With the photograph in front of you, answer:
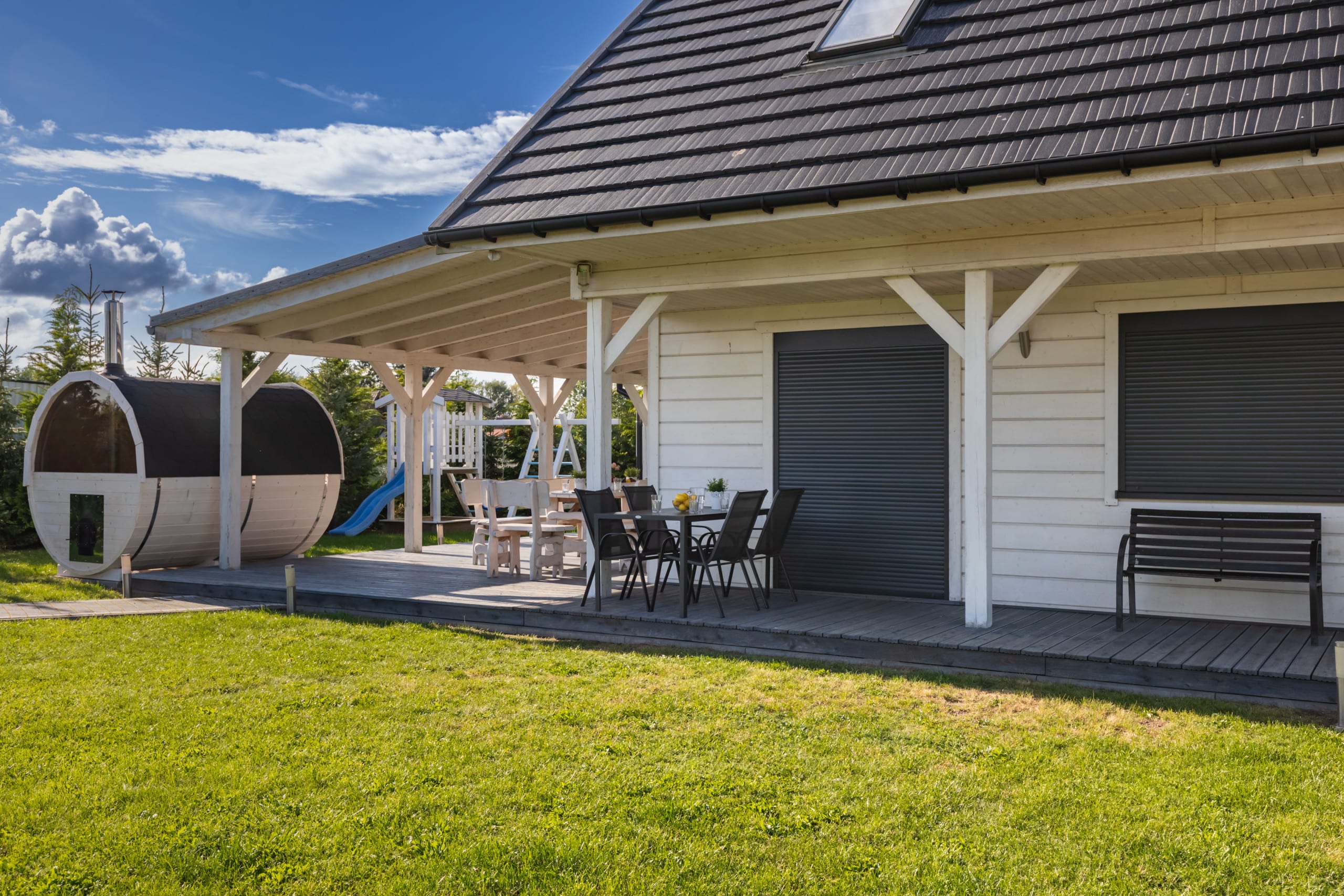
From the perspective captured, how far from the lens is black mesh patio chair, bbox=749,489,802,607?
764 centimetres

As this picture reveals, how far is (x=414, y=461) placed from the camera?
12.7 m

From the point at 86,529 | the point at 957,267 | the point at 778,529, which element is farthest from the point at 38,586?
the point at 957,267

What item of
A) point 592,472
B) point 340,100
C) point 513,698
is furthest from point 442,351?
point 340,100

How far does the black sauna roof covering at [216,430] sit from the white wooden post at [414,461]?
981 millimetres

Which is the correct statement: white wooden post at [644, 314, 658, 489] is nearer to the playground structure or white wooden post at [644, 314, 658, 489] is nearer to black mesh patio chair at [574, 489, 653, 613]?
black mesh patio chair at [574, 489, 653, 613]

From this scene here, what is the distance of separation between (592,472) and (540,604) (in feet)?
3.53

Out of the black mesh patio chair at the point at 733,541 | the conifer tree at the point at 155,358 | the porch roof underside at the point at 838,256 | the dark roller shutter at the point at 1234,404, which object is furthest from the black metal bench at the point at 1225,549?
the conifer tree at the point at 155,358

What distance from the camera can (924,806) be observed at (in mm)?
3750

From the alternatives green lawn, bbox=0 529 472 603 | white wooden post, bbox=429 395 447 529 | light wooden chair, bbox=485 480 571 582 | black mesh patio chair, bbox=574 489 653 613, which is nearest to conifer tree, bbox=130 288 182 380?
green lawn, bbox=0 529 472 603

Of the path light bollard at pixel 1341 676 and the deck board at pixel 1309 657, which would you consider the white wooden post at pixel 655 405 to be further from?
the path light bollard at pixel 1341 676

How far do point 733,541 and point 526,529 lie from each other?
10.5ft

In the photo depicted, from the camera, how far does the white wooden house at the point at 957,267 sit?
5.88 m

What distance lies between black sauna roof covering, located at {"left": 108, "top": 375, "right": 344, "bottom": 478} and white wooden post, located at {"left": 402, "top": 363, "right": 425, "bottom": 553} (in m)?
0.98

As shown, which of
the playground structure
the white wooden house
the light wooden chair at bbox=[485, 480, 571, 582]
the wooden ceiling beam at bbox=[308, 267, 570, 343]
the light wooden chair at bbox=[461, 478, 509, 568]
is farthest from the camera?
the playground structure
